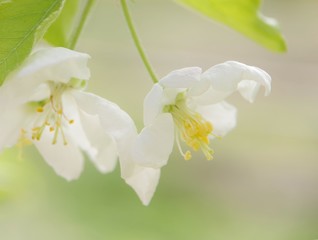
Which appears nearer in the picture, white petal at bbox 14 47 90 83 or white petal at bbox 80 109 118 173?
white petal at bbox 14 47 90 83

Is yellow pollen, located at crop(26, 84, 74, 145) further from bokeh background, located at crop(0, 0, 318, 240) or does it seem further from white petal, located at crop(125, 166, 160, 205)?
bokeh background, located at crop(0, 0, 318, 240)

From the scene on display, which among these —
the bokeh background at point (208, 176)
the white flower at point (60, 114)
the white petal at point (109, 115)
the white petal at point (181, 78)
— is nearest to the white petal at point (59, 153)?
the white flower at point (60, 114)

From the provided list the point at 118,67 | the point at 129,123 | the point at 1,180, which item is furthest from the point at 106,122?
the point at 118,67

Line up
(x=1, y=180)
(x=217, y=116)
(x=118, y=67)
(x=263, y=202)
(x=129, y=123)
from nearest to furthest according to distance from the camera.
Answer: (x=129, y=123), (x=217, y=116), (x=1, y=180), (x=263, y=202), (x=118, y=67)

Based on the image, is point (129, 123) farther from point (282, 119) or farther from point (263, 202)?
point (282, 119)

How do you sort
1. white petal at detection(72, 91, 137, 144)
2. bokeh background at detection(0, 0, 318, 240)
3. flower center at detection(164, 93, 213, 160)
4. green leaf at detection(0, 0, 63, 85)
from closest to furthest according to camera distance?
green leaf at detection(0, 0, 63, 85)
white petal at detection(72, 91, 137, 144)
flower center at detection(164, 93, 213, 160)
bokeh background at detection(0, 0, 318, 240)

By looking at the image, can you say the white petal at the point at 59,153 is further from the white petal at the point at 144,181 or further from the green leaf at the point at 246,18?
the green leaf at the point at 246,18

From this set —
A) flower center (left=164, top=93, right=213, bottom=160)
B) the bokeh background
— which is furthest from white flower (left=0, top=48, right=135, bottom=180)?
the bokeh background
